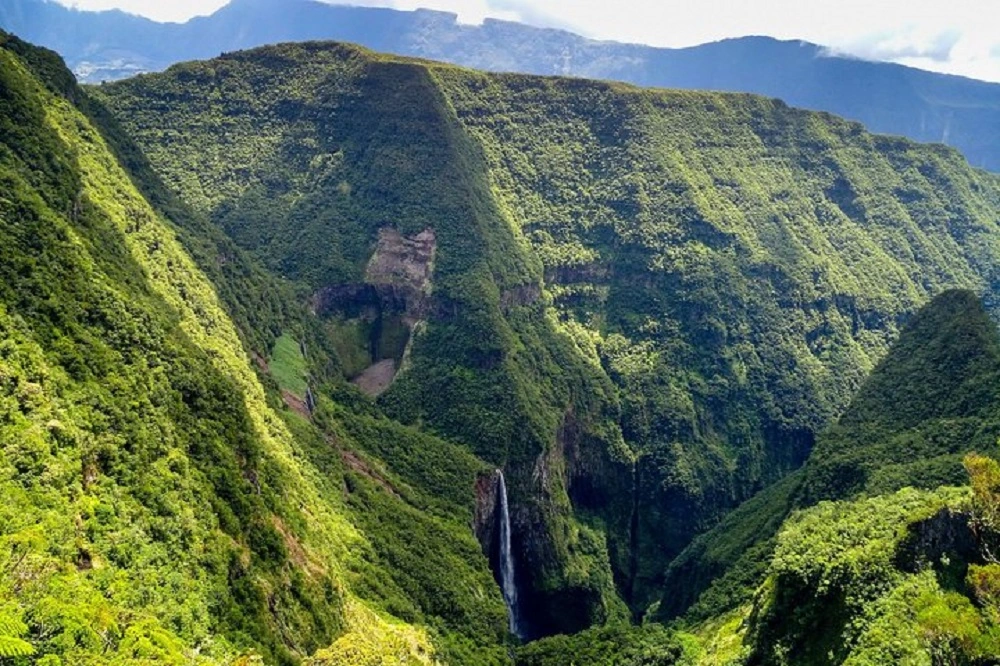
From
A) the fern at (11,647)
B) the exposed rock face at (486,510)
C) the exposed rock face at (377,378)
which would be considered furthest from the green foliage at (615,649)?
the fern at (11,647)

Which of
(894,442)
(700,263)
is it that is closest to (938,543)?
(894,442)

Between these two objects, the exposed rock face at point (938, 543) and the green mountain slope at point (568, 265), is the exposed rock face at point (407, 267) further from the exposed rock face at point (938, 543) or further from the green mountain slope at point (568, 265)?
the exposed rock face at point (938, 543)

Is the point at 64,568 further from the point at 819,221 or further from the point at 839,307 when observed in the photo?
the point at 819,221

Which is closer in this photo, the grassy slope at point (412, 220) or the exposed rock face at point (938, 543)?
the exposed rock face at point (938, 543)

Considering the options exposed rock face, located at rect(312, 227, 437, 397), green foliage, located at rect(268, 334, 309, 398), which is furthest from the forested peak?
green foliage, located at rect(268, 334, 309, 398)

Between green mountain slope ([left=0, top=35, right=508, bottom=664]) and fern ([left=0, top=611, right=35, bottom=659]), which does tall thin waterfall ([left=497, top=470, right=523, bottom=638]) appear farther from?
fern ([left=0, top=611, right=35, bottom=659])

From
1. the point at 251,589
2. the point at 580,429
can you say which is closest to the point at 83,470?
the point at 251,589

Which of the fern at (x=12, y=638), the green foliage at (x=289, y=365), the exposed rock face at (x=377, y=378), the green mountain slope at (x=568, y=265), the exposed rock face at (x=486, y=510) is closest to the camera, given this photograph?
the fern at (x=12, y=638)
